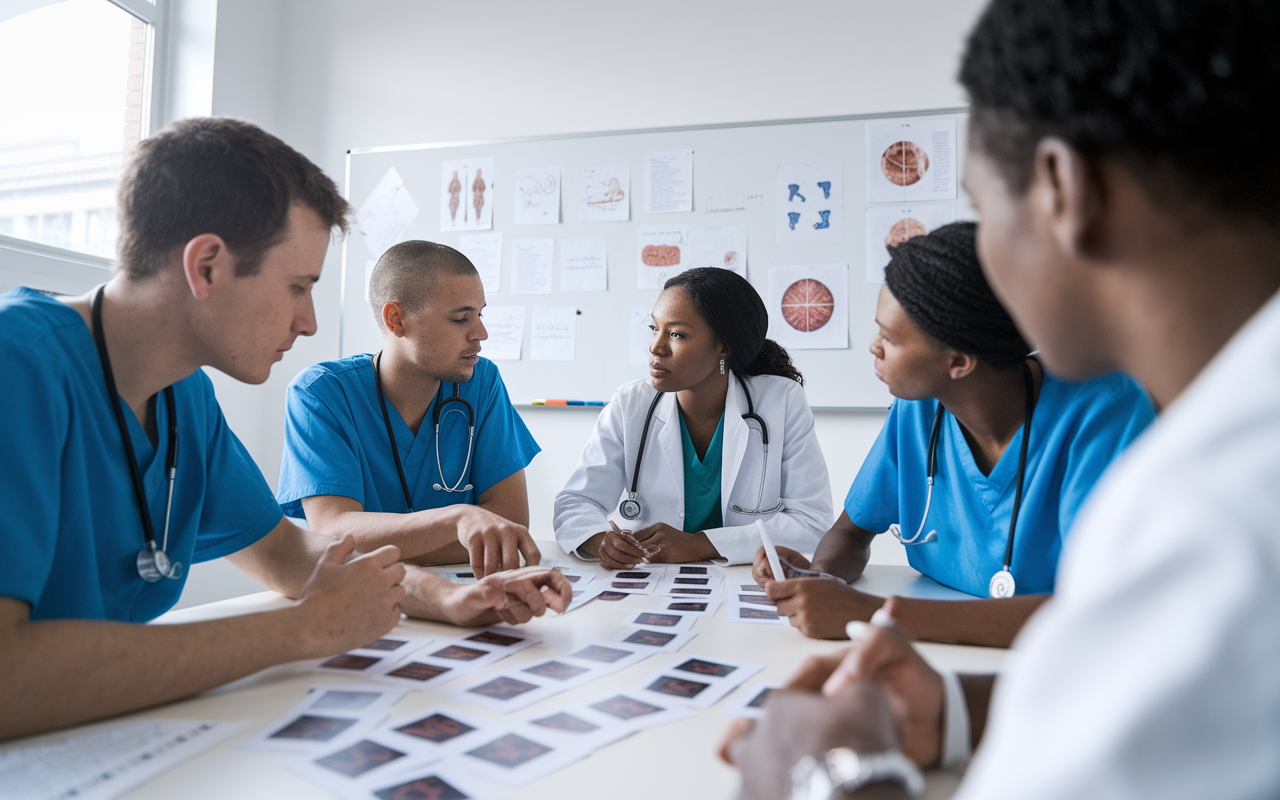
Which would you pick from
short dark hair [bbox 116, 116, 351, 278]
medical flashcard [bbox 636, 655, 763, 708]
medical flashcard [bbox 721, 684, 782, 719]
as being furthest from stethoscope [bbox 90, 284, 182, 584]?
medical flashcard [bbox 721, 684, 782, 719]

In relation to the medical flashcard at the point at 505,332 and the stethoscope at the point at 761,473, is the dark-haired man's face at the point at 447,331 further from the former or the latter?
the medical flashcard at the point at 505,332

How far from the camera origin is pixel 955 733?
28.7 inches

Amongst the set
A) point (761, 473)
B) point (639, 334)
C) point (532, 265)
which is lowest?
point (761, 473)

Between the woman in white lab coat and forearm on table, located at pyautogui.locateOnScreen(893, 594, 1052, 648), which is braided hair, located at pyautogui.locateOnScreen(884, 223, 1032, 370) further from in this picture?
the woman in white lab coat

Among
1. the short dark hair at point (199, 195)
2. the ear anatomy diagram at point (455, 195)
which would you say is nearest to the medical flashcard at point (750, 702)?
the short dark hair at point (199, 195)

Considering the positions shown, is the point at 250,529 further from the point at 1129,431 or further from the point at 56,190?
the point at 56,190

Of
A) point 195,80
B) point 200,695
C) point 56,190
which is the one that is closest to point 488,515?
point 200,695

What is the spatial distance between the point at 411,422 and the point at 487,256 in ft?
5.20

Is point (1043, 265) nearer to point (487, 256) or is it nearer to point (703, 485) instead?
point (703, 485)

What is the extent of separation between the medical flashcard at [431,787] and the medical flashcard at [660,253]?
264 cm

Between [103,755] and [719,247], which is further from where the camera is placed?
[719,247]

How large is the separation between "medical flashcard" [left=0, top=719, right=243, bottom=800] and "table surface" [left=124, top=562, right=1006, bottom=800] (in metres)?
0.02

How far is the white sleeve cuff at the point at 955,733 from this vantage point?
2.39 feet

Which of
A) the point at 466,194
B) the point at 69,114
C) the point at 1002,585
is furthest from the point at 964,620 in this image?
the point at 69,114
